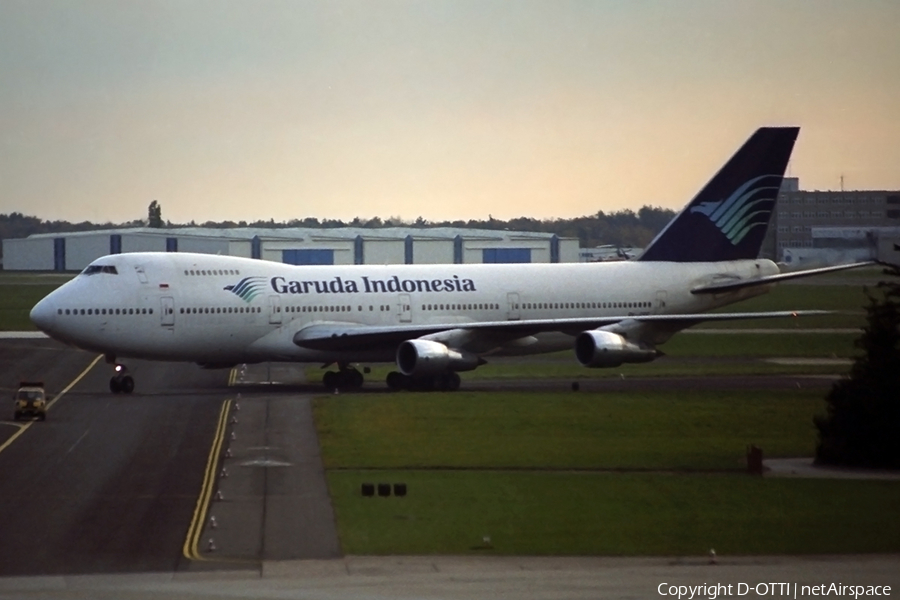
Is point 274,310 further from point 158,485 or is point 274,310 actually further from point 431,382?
point 158,485

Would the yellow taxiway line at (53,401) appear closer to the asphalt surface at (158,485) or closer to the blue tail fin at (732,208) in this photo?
the asphalt surface at (158,485)

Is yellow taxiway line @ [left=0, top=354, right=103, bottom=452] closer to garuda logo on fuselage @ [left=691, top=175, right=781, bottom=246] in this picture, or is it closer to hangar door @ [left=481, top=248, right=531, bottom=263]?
garuda logo on fuselage @ [left=691, top=175, right=781, bottom=246]

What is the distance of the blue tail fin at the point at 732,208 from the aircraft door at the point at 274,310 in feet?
61.2

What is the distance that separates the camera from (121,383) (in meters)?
56.5

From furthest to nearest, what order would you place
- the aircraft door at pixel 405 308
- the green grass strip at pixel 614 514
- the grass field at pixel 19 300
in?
the grass field at pixel 19 300 → the aircraft door at pixel 405 308 → the green grass strip at pixel 614 514

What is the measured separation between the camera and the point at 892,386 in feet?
122

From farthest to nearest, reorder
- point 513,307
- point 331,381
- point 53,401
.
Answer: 1. point 513,307
2. point 331,381
3. point 53,401

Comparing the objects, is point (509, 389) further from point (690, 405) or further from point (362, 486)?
point (362, 486)

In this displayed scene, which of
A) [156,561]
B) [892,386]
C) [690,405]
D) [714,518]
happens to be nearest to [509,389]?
[690,405]

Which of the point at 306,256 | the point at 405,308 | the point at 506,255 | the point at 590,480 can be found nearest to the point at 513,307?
the point at 405,308

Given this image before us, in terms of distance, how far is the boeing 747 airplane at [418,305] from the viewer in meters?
54.7

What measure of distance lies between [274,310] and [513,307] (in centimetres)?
1088

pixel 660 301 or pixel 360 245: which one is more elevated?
pixel 360 245

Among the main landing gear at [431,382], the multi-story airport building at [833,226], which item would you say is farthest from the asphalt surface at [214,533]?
the multi-story airport building at [833,226]
